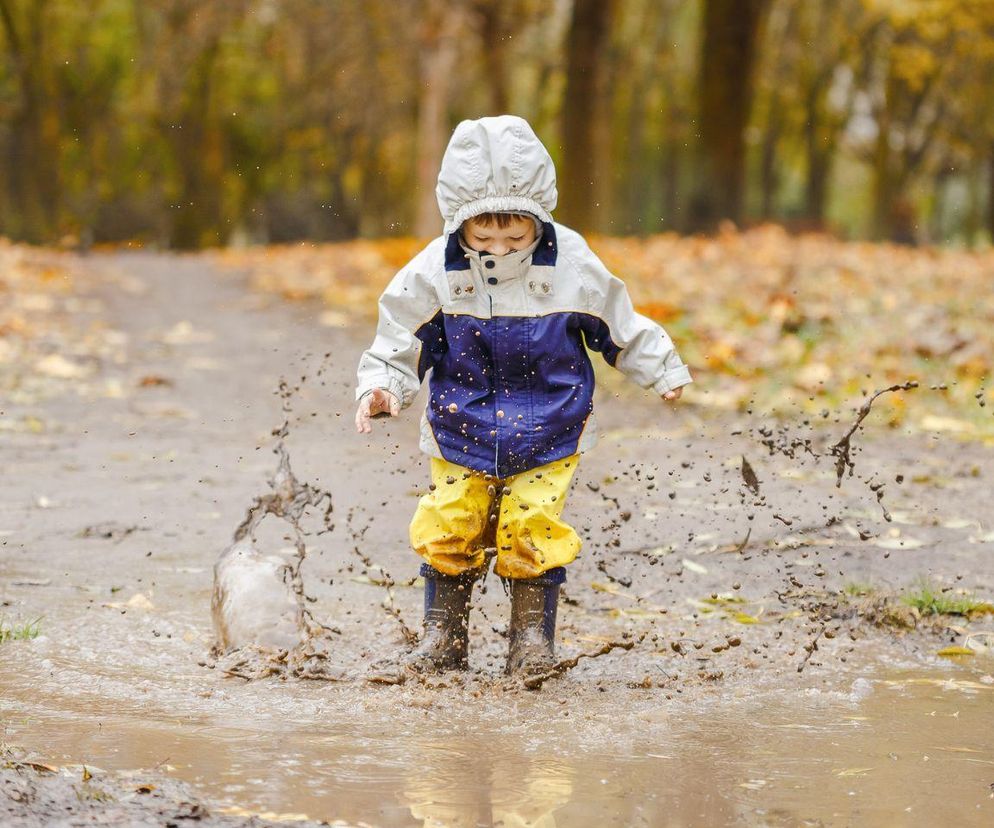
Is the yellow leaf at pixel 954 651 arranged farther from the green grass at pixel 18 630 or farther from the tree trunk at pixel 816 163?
the tree trunk at pixel 816 163

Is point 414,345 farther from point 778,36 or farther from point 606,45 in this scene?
point 778,36

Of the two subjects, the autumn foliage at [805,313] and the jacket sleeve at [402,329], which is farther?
the autumn foliage at [805,313]

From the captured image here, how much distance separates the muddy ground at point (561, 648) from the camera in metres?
2.74

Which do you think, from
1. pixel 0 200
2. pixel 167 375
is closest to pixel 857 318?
pixel 167 375

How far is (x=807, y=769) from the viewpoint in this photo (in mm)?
2930

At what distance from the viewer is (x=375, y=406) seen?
3625 mm

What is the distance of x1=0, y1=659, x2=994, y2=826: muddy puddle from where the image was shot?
2.67 meters

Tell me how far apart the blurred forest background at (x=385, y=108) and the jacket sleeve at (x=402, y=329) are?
1427cm

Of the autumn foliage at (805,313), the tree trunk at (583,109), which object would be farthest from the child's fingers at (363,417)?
the tree trunk at (583,109)

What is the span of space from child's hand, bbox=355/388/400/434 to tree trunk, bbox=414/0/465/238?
13728 millimetres

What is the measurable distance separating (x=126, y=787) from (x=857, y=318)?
7962mm

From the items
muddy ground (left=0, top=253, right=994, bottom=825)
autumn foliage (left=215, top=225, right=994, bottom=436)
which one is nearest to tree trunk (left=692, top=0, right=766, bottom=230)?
autumn foliage (left=215, top=225, right=994, bottom=436)

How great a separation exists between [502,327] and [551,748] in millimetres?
1116

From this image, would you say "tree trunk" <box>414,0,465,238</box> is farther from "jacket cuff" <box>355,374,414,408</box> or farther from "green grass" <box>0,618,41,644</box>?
"jacket cuff" <box>355,374,414,408</box>
